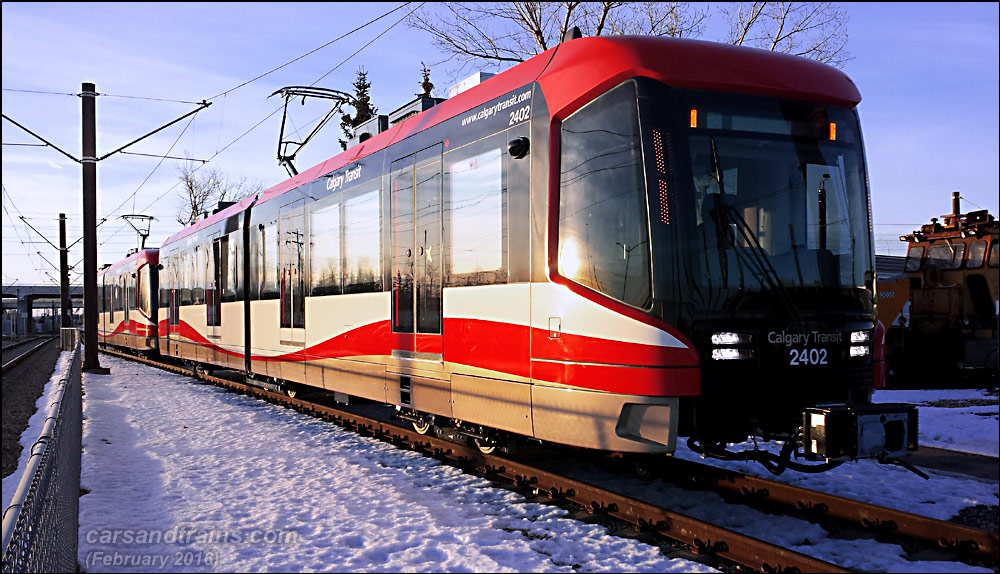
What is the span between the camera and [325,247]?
10.7 meters

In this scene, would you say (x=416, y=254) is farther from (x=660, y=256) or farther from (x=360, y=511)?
(x=660, y=256)

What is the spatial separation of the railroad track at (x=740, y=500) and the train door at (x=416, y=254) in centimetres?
119

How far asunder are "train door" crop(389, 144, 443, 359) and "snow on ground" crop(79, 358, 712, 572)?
1253mm

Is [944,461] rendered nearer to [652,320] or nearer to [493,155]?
[652,320]

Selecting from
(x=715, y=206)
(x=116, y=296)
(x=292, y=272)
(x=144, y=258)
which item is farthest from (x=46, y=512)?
(x=116, y=296)

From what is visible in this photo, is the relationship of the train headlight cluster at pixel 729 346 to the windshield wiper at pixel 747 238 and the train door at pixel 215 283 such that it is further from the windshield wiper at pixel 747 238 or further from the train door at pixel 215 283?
the train door at pixel 215 283

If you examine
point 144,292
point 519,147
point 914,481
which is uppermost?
point 519,147

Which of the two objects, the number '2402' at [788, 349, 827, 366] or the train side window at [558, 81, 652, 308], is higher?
the train side window at [558, 81, 652, 308]

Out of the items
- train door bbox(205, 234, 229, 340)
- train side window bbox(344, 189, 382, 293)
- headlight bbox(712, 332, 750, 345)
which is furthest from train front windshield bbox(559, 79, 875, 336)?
train door bbox(205, 234, 229, 340)

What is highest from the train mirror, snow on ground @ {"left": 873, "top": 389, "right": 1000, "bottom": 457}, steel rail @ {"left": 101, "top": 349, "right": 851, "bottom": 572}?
the train mirror

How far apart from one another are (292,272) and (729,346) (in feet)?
25.3

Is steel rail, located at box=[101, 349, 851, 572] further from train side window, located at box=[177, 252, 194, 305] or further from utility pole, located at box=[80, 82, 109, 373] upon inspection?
utility pole, located at box=[80, 82, 109, 373]

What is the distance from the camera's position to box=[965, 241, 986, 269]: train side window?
17756 millimetres

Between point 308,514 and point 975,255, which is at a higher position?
point 975,255
